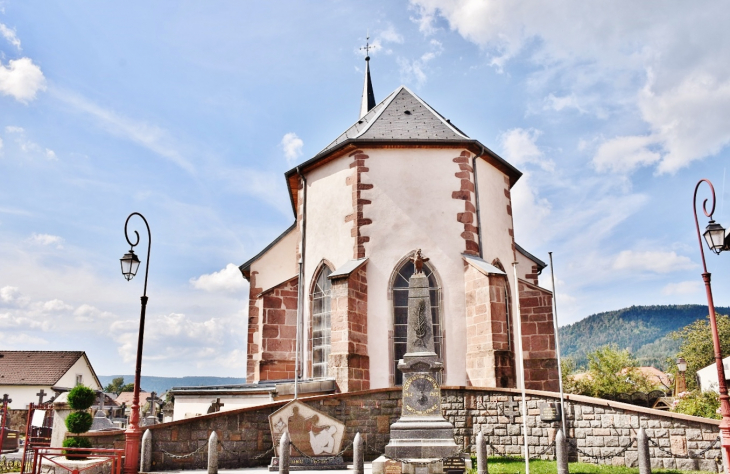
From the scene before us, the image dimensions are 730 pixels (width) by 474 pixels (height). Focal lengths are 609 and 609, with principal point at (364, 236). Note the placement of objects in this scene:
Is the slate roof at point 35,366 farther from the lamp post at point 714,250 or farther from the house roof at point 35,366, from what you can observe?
the lamp post at point 714,250

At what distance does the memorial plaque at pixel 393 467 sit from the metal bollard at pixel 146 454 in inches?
191

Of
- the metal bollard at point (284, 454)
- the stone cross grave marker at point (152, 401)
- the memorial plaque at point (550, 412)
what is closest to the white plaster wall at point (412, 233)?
the memorial plaque at point (550, 412)

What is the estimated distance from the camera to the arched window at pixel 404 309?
15.9 meters

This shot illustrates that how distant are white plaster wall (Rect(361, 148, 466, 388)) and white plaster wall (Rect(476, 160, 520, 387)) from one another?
1.02 meters

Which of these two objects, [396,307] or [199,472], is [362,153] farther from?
[199,472]

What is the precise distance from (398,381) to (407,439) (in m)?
4.60

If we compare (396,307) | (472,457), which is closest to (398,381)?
(396,307)

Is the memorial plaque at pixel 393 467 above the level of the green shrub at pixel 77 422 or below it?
below

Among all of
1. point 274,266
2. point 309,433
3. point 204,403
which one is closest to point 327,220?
point 274,266

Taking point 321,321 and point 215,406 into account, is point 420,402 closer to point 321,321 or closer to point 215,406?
point 321,321

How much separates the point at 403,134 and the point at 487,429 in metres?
8.66

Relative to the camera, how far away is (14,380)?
42.9 meters

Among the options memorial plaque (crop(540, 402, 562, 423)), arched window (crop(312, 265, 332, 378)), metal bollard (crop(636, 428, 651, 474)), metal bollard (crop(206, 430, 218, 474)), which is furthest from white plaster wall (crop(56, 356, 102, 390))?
metal bollard (crop(636, 428, 651, 474))

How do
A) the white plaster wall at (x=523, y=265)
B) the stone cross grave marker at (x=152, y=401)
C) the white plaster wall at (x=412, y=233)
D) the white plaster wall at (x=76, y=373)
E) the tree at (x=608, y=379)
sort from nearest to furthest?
the white plaster wall at (x=412, y=233) < the white plaster wall at (x=523, y=265) < the stone cross grave marker at (x=152, y=401) < the white plaster wall at (x=76, y=373) < the tree at (x=608, y=379)
